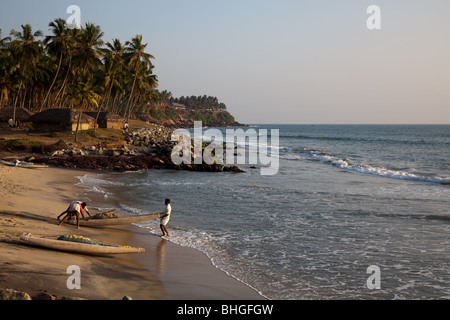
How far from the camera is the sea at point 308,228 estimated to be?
974 centimetres

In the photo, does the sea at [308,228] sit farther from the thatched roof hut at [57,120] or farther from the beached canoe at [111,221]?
the thatched roof hut at [57,120]

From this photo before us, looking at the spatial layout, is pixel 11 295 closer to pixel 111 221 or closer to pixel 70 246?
pixel 70 246

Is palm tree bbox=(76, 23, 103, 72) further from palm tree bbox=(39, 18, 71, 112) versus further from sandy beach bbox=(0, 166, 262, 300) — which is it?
sandy beach bbox=(0, 166, 262, 300)

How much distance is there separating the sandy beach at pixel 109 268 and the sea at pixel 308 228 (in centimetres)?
81

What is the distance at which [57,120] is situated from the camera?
146ft

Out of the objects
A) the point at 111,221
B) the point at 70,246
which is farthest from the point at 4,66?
the point at 70,246

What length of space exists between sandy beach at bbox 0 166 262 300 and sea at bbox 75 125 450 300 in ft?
Result: 2.65

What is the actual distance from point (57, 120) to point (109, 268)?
3961cm

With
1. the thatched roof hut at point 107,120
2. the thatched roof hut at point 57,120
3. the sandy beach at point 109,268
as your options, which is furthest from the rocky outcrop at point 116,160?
the thatched roof hut at point 107,120

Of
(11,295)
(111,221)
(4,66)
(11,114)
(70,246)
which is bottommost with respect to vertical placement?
(111,221)

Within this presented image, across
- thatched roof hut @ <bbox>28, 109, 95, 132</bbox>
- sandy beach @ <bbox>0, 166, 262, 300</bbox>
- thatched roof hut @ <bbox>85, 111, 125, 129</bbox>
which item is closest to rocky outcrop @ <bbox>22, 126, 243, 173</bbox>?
thatched roof hut @ <bbox>28, 109, 95, 132</bbox>

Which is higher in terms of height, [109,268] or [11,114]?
[11,114]

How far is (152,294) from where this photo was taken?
26.6 ft

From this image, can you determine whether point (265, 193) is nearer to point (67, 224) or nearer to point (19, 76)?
point (67, 224)
